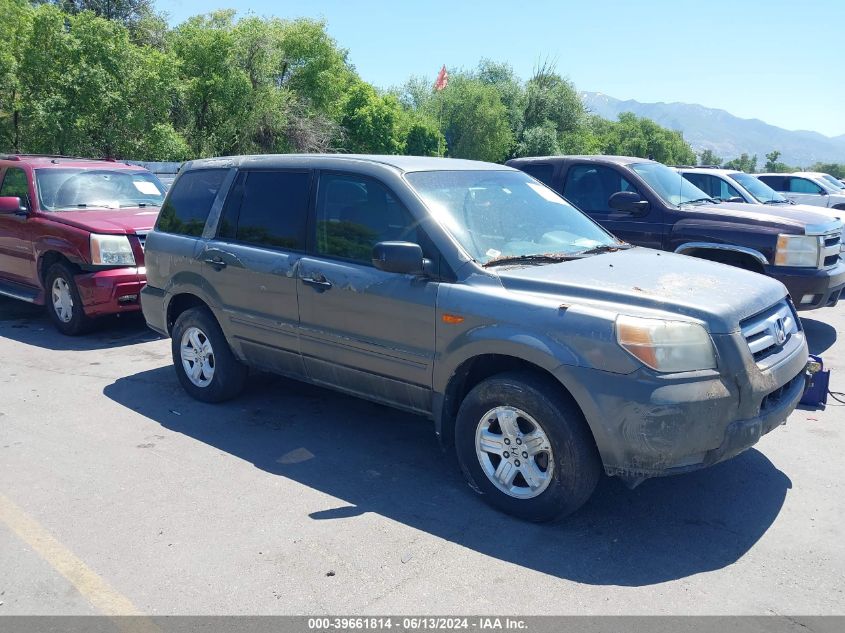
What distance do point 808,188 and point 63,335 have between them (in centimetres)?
1815

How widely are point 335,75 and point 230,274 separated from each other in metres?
38.5

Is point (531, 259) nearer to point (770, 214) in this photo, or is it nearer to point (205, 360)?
point (205, 360)

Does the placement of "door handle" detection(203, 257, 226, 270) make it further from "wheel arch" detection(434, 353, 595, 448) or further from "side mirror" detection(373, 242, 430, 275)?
"wheel arch" detection(434, 353, 595, 448)

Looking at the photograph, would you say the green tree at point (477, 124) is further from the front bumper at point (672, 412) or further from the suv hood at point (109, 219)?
the front bumper at point (672, 412)

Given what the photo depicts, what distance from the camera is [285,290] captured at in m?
5.02

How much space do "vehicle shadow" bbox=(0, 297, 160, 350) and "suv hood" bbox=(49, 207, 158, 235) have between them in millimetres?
1174

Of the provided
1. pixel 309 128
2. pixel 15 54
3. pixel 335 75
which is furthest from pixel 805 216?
pixel 335 75

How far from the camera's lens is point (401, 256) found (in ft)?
13.4

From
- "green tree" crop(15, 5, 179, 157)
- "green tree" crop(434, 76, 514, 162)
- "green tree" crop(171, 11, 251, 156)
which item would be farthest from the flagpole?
"green tree" crop(15, 5, 179, 157)

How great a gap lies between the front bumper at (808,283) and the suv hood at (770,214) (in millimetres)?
440

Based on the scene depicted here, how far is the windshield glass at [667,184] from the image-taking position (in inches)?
323

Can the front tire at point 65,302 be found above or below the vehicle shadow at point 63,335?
above

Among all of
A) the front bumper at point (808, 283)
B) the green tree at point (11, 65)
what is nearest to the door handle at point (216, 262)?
the front bumper at point (808, 283)

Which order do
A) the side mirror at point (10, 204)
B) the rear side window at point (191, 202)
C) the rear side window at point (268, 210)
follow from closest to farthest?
1. the rear side window at point (268, 210)
2. the rear side window at point (191, 202)
3. the side mirror at point (10, 204)
